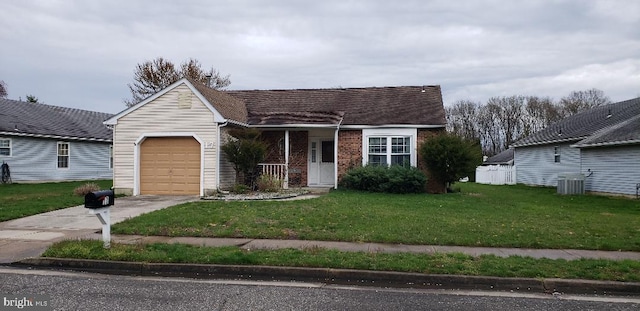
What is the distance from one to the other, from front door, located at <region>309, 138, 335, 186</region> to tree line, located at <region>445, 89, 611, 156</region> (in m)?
38.4

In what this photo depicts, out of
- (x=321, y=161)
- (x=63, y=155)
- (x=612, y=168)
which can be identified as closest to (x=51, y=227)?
(x=321, y=161)

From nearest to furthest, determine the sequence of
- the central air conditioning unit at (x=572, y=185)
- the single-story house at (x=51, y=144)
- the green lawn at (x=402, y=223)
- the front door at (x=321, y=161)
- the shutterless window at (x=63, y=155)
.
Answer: the green lawn at (x=402, y=223) → the front door at (x=321, y=161) → the central air conditioning unit at (x=572, y=185) → the single-story house at (x=51, y=144) → the shutterless window at (x=63, y=155)

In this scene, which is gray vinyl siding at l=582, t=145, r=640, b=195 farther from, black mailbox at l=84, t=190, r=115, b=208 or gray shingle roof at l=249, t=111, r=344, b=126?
black mailbox at l=84, t=190, r=115, b=208

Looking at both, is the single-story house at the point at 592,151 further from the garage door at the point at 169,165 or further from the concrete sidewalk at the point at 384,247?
the garage door at the point at 169,165

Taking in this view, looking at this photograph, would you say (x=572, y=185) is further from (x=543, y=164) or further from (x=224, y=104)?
(x=224, y=104)

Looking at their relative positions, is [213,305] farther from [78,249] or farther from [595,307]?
[595,307]

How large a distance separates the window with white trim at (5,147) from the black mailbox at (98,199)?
19.8 meters

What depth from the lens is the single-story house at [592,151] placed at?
18.3 m

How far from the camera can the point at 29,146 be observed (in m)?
24.0

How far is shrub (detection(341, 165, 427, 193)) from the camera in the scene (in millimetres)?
17344

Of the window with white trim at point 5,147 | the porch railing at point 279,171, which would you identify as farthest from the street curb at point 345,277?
the window with white trim at point 5,147

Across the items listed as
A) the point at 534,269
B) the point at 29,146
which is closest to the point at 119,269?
the point at 534,269

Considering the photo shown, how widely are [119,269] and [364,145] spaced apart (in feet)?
44.1

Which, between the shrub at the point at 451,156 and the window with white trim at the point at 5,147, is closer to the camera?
the shrub at the point at 451,156
